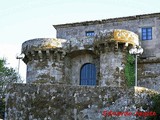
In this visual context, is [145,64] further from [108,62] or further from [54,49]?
[54,49]

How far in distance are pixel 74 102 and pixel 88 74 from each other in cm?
1399

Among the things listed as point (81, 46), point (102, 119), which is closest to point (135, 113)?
point (102, 119)

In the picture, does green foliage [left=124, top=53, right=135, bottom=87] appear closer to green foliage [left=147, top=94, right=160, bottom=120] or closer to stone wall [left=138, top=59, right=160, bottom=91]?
stone wall [left=138, top=59, right=160, bottom=91]

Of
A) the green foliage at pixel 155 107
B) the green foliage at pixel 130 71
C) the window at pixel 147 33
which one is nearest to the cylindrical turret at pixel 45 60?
the green foliage at pixel 130 71

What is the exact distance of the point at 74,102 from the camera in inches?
829

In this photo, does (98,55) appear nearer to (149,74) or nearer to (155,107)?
(149,74)

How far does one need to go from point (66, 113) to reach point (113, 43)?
12384 mm

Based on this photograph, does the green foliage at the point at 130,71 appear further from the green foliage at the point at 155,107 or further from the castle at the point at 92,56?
the green foliage at the point at 155,107

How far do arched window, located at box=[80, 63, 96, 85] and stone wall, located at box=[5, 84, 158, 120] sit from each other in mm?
12892

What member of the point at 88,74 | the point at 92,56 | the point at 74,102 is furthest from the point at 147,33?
the point at 74,102

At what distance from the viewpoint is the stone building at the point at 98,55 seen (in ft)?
106

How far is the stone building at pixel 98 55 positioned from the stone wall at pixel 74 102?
10.8 meters

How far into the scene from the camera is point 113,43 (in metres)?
32.1

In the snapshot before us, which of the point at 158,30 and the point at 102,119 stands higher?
the point at 158,30
